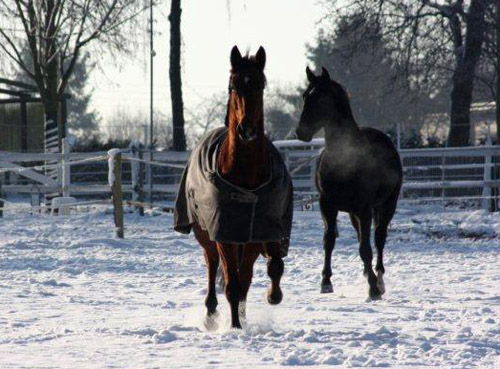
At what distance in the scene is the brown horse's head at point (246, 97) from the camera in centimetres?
600

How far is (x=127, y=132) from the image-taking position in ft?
290

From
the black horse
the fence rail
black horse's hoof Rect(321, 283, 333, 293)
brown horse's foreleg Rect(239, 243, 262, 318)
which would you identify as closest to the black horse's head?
the black horse

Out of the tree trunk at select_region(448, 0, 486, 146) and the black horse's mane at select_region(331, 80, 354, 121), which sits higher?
the tree trunk at select_region(448, 0, 486, 146)

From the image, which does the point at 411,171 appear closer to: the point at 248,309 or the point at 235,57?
the point at 248,309

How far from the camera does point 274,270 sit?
22.2 ft

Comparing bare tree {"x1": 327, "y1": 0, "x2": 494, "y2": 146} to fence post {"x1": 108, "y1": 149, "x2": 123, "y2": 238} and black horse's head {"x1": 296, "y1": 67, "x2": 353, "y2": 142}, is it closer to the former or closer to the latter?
fence post {"x1": 108, "y1": 149, "x2": 123, "y2": 238}

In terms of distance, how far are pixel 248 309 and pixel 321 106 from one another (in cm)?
220

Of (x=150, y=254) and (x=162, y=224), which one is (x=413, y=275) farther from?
(x=162, y=224)

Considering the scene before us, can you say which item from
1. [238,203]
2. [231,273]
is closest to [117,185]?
[231,273]

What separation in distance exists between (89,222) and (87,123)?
65.8 metres

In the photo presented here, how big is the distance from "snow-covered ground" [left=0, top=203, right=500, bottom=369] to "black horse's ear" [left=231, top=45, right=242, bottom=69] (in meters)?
1.66

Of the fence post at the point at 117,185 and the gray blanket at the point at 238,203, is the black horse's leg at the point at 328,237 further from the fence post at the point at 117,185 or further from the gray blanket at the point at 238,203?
the fence post at the point at 117,185

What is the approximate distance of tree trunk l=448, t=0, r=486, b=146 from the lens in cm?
2634

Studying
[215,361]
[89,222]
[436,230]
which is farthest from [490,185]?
[215,361]
